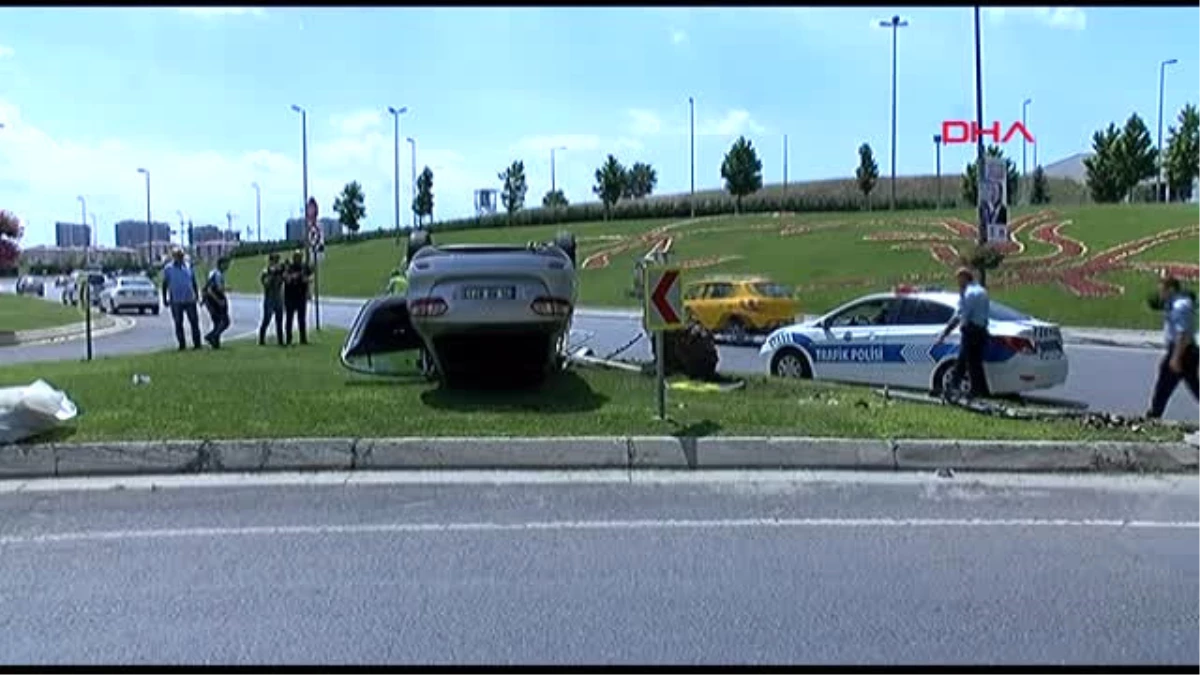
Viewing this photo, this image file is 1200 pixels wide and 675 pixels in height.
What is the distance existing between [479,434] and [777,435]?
2.42 meters

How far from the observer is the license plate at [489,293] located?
416 inches

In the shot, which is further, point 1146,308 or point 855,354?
point 1146,308

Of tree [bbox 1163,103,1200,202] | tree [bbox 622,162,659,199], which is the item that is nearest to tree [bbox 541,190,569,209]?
tree [bbox 622,162,659,199]

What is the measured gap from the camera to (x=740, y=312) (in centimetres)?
2722

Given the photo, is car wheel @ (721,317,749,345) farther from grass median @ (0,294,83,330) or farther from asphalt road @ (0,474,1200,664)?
asphalt road @ (0,474,1200,664)

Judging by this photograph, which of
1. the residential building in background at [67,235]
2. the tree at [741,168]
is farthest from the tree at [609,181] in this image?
the residential building in background at [67,235]

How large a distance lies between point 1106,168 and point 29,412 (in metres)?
80.3

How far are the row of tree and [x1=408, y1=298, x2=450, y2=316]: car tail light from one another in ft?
243

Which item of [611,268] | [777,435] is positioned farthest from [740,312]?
[611,268]

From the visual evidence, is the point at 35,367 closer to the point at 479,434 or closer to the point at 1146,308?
the point at 479,434

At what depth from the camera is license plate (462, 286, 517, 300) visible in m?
10.6

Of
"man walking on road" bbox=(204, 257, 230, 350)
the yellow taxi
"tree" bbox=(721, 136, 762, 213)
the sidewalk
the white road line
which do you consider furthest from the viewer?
"tree" bbox=(721, 136, 762, 213)

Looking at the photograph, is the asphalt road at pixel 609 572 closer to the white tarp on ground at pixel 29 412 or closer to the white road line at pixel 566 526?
the white road line at pixel 566 526

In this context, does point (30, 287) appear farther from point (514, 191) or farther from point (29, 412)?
point (29, 412)
